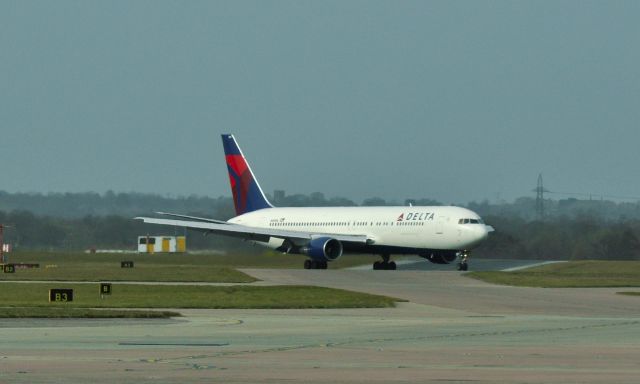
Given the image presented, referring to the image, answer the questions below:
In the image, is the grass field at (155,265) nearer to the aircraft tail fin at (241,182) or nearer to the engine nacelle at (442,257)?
the aircraft tail fin at (241,182)

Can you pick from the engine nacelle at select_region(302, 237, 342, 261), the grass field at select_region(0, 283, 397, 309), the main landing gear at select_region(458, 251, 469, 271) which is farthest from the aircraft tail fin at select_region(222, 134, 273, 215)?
the grass field at select_region(0, 283, 397, 309)

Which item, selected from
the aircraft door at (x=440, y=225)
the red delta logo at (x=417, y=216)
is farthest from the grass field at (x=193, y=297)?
the red delta logo at (x=417, y=216)

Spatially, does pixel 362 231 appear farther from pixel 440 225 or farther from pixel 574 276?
pixel 574 276

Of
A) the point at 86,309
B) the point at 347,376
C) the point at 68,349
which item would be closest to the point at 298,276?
the point at 86,309

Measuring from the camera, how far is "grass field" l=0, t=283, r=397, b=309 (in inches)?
1494

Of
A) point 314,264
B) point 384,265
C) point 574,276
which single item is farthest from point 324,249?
point 574,276

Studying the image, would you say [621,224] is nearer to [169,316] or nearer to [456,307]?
[456,307]

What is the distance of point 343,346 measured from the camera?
23.8m

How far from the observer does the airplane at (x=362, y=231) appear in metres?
72.8

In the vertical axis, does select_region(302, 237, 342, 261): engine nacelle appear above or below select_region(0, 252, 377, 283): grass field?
above

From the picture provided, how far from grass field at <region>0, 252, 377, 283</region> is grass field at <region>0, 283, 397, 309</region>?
9.47 m

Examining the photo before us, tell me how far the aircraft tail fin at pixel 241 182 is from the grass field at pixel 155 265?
3.95 metres

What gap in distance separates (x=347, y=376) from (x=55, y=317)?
14.5 m

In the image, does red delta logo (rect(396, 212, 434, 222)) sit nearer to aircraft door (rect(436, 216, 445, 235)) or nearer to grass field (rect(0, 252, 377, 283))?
aircraft door (rect(436, 216, 445, 235))
